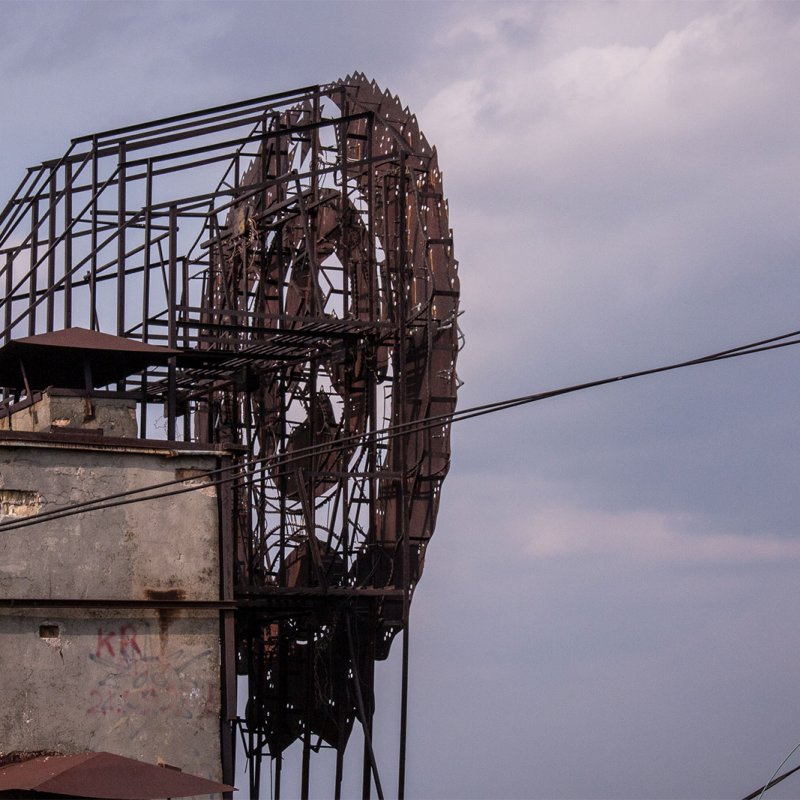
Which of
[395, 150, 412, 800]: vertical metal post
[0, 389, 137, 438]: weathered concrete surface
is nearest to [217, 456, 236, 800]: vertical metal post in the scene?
[0, 389, 137, 438]: weathered concrete surface

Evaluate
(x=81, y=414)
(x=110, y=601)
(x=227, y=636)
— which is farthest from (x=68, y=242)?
(x=227, y=636)

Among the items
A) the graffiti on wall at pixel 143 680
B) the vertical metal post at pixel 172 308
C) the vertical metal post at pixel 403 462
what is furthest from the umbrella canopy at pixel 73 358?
the vertical metal post at pixel 403 462

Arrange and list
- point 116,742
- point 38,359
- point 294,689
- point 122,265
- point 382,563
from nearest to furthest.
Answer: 1. point 116,742
2. point 38,359
3. point 122,265
4. point 382,563
5. point 294,689

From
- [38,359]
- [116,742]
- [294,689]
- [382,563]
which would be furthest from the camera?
[294,689]

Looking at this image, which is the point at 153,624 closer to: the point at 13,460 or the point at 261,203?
the point at 13,460

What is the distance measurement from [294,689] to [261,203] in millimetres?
9750

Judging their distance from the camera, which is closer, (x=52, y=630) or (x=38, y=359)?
(x=52, y=630)

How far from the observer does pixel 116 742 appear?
2084 centimetres

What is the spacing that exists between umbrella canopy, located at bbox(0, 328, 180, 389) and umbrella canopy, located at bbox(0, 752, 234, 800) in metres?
6.30

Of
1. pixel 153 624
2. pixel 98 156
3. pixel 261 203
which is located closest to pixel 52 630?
pixel 153 624

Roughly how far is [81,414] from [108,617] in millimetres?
2843

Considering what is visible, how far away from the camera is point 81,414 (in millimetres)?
22250

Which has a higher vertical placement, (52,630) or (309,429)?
(309,429)

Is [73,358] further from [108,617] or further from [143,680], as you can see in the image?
[143,680]
